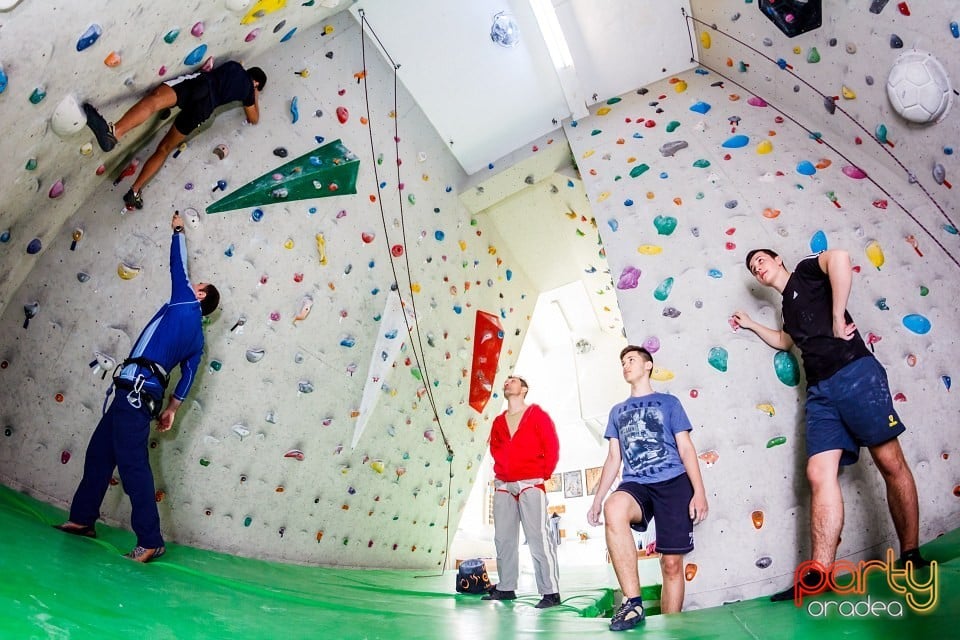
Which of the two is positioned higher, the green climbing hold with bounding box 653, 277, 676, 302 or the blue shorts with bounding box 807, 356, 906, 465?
the green climbing hold with bounding box 653, 277, 676, 302

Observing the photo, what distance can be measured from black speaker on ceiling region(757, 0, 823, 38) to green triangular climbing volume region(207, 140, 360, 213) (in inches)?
93.5

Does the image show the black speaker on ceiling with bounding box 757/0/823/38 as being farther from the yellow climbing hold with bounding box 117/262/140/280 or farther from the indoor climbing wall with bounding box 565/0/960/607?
the yellow climbing hold with bounding box 117/262/140/280

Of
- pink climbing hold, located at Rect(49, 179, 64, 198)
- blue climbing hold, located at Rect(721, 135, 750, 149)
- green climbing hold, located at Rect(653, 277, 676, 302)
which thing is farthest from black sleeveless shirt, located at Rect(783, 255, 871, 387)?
pink climbing hold, located at Rect(49, 179, 64, 198)

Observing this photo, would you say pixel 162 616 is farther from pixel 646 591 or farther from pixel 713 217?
pixel 713 217

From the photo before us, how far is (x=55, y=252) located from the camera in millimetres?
2707

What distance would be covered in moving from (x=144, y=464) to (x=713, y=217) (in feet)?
9.28

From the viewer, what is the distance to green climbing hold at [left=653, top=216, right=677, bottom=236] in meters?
3.41

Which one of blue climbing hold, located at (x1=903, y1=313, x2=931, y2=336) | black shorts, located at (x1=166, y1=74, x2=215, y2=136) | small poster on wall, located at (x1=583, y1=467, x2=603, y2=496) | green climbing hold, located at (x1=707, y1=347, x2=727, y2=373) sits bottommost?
small poster on wall, located at (x1=583, y1=467, x2=603, y2=496)

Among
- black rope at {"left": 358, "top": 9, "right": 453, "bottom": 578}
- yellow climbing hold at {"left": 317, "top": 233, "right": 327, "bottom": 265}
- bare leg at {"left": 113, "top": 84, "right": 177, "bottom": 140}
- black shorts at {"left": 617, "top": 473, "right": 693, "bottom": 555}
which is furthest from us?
black rope at {"left": 358, "top": 9, "right": 453, "bottom": 578}

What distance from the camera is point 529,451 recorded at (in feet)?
10.7

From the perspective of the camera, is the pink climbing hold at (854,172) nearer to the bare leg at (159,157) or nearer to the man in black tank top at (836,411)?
the man in black tank top at (836,411)

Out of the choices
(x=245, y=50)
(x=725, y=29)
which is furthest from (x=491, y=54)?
(x=245, y=50)

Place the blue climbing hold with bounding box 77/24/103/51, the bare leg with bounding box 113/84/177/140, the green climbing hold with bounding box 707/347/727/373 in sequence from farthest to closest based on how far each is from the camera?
the green climbing hold with bounding box 707/347/727/373 → the bare leg with bounding box 113/84/177/140 → the blue climbing hold with bounding box 77/24/103/51

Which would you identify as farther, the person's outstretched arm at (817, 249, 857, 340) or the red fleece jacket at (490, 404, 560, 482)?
the red fleece jacket at (490, 404, 560, 482)
